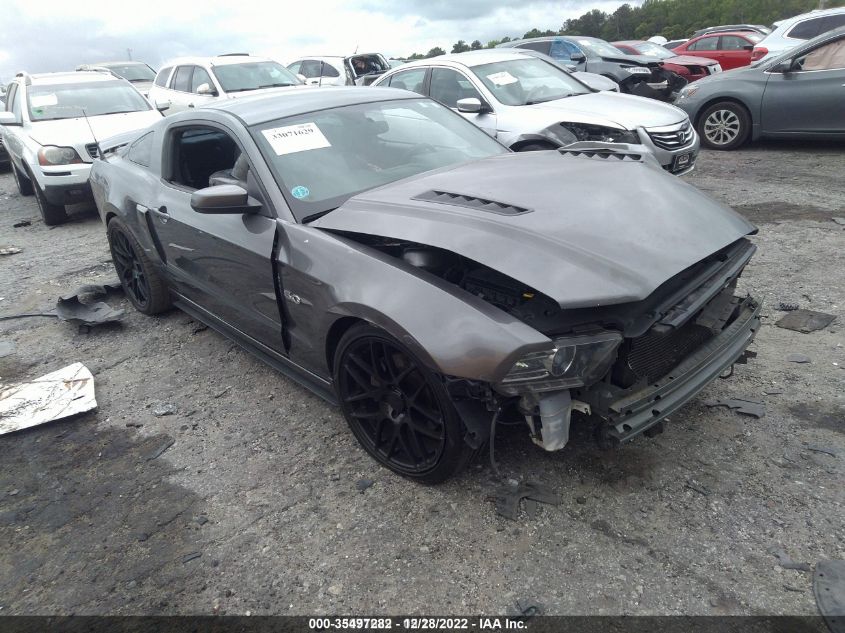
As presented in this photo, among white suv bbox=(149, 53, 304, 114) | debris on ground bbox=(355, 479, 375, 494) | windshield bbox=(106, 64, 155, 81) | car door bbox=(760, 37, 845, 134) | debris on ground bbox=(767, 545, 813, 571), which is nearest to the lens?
debris on ground bbox=(767, 545, 813, 571)

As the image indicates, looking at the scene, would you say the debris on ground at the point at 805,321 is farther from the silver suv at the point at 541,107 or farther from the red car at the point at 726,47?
the red car at the point at 726,47

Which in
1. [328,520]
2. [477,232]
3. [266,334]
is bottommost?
[328,520]

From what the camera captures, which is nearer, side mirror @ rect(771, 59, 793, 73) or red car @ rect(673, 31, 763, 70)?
side mirror @ rect(771, 59, 793, 73)

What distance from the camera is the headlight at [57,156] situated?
7.52 meters

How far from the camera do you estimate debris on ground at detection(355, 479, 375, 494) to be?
269 cm

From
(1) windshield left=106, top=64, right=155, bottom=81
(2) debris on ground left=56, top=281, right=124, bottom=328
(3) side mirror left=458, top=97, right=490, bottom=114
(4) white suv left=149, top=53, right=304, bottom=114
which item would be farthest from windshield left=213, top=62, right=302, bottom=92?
(1) windshield left=106, top=64, right=155, bottom=81

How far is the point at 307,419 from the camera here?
3266 mm

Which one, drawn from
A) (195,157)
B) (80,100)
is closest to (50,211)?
(80,100)

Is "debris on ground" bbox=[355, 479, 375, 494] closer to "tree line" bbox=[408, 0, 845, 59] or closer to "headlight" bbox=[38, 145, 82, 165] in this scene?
"headlight" bbox=[38, 145, 82, 165]

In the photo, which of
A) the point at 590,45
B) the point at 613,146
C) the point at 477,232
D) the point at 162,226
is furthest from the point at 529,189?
the point at 590,45

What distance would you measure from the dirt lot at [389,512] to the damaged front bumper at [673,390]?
0.40m

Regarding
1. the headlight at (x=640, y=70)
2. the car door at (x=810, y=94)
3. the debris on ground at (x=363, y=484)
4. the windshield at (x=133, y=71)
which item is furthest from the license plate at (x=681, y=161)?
the windshield at (x=133, y=71)

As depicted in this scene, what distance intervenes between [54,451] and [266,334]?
1314 millimetres

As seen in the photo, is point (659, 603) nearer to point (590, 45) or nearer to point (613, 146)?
point (613, 146)
